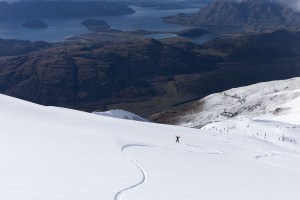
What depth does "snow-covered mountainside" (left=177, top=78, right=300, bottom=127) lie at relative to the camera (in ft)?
240

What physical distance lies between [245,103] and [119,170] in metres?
73.5

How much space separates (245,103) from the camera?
83312 millimetres

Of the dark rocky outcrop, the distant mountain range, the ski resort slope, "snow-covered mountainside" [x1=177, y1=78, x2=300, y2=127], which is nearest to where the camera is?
the ski resort slope

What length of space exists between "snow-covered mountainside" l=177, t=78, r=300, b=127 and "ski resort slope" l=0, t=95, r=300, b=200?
1875 inches

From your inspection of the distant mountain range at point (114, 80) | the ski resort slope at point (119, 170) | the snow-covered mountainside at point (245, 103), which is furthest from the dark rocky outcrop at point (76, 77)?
the ski resort slope at point (119, 170)

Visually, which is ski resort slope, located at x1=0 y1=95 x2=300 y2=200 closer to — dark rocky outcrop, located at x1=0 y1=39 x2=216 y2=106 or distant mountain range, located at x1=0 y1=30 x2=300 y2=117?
distant mountain range, located at x1=0 y1=30 x2=300 y2=117

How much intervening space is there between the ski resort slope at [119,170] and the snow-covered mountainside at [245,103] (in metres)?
47.6

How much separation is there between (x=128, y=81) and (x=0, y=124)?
158 m

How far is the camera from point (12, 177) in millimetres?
9219

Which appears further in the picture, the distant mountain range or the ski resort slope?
the distant mountain range

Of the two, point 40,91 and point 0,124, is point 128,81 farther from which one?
point 0,124

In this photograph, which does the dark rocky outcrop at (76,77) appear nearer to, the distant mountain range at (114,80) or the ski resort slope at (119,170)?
the distant mountain range at (114,80)

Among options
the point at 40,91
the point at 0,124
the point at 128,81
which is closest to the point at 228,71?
the point at 128,81

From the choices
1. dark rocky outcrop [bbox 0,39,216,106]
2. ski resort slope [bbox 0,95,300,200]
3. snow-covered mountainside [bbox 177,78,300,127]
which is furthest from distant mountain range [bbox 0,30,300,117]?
ski resort slope [bbox 0,95,300,200]
